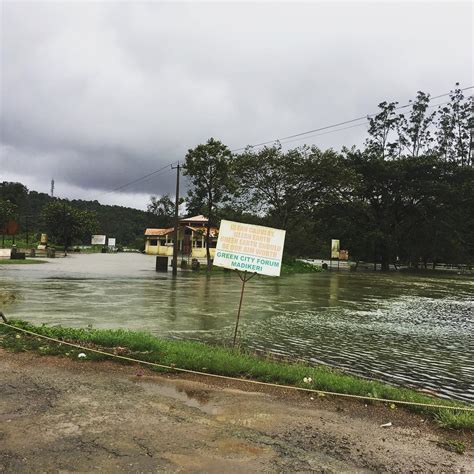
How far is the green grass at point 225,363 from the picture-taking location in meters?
5.53

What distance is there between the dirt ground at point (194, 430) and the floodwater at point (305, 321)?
2.58 metres

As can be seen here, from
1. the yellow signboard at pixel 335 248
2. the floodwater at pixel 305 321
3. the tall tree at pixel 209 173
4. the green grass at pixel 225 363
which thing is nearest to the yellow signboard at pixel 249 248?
the green grass at pixel 225 363

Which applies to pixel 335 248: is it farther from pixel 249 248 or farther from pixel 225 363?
pixel 225 363

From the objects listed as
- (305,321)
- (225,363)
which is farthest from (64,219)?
(225,363)

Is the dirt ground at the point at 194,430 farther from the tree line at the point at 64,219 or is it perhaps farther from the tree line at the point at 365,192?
the tree line at the point at 64,219

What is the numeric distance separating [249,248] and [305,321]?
4.88 meters

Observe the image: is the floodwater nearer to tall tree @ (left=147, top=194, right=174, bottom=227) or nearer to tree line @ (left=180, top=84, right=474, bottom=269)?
tree line @ (left=180, top=84, right=474, bottom=269)

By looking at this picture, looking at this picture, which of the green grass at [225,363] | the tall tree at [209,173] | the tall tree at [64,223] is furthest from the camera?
the tall tree at [64,223]

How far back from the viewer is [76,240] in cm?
7238

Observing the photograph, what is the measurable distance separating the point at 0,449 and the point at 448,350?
8.87 m

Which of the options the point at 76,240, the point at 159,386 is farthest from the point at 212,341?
the point at 76,240

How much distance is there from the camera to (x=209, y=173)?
105ft

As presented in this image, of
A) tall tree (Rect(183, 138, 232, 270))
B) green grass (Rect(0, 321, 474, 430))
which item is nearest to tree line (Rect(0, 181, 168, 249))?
tall tree (Rect(183, 138, 232, 270))

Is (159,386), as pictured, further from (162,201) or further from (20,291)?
(162,201)
